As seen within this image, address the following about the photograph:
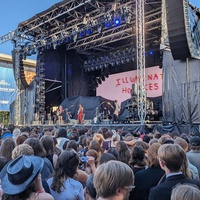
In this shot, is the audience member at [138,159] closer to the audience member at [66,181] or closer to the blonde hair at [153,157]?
the blonde hair at [153,157]

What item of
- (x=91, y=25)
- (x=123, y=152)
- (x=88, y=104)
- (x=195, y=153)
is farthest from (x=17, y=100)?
(x=195, y=153)

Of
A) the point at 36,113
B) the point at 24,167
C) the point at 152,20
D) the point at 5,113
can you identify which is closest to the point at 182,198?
the point at 24,167

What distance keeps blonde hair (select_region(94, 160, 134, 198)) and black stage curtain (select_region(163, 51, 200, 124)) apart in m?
9.02

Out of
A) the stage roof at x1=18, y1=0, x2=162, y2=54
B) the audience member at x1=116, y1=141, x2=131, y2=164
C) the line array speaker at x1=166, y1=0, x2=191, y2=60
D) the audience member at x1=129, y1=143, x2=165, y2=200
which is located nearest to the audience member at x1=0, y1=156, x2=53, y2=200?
the audience member at x1=129, y1=143, x2=165, y2=200

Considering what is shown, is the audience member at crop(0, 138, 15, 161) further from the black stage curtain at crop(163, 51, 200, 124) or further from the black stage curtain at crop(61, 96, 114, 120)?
the black stage curtain at crop(61, 96, 114, 120)

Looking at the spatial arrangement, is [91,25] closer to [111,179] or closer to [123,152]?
[123,152]

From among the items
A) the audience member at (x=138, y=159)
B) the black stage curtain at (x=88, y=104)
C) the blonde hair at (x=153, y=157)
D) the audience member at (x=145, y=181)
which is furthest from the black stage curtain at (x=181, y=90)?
the audience member at (x=145, y=181)

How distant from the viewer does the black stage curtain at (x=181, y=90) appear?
10031 mm

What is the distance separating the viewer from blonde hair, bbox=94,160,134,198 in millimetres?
1411

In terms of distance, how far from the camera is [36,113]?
17.0 metres

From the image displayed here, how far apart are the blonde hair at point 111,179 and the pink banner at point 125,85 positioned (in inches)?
579

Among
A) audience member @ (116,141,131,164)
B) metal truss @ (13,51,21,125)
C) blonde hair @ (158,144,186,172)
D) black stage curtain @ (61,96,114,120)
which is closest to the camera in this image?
blonde hair @ (158,144,186,172)

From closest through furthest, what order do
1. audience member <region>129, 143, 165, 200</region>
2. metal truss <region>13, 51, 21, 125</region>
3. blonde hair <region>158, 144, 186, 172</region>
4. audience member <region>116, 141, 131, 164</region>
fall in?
blonde hair <region>158, 144, 186, 172</region>
audience member <region>129, 143, 165, 200</region>
audience member <region>116, 141, 131, 164</region>
metal truss <region>13, 51, 21, 125</region>

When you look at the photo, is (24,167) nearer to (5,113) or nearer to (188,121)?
(188,121)
